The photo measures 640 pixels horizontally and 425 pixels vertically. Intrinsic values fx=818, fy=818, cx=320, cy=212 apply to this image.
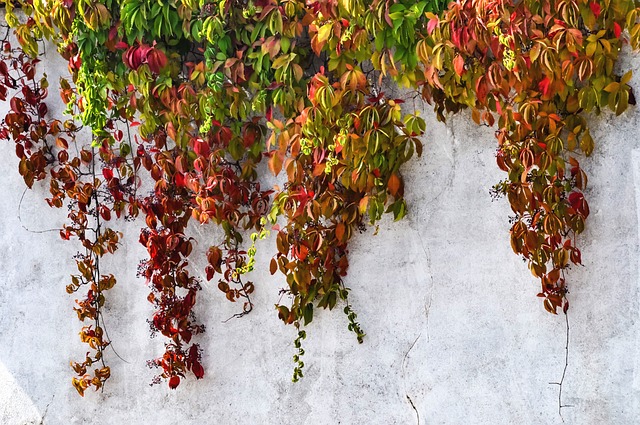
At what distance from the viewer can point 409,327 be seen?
2898 mm

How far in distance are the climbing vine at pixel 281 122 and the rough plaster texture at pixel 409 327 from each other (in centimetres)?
7

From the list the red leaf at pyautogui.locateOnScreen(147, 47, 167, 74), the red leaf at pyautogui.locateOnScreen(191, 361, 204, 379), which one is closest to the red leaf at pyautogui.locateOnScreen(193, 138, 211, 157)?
the red leaf at pyautogui.locateOnScreen(147, 47, 167, 74)

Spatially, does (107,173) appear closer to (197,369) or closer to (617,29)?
(197,369)

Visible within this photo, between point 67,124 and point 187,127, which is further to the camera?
point 67,124

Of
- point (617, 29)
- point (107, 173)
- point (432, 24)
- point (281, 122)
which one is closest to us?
point (617, 29)

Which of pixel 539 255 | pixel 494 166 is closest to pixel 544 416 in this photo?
pixel 539 255

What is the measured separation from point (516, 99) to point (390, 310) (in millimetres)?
870

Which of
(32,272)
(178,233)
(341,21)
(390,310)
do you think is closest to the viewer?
(341,21)

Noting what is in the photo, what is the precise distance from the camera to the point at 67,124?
130 inches

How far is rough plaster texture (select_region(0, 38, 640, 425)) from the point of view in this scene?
2604 millimetres

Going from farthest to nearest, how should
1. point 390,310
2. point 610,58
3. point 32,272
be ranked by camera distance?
point 32,272 → point 390,310 → point 610,58

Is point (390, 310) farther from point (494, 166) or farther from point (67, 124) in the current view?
point (67, 124)

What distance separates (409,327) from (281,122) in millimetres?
861

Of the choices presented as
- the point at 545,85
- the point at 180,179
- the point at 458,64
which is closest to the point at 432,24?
the point at 458,64
